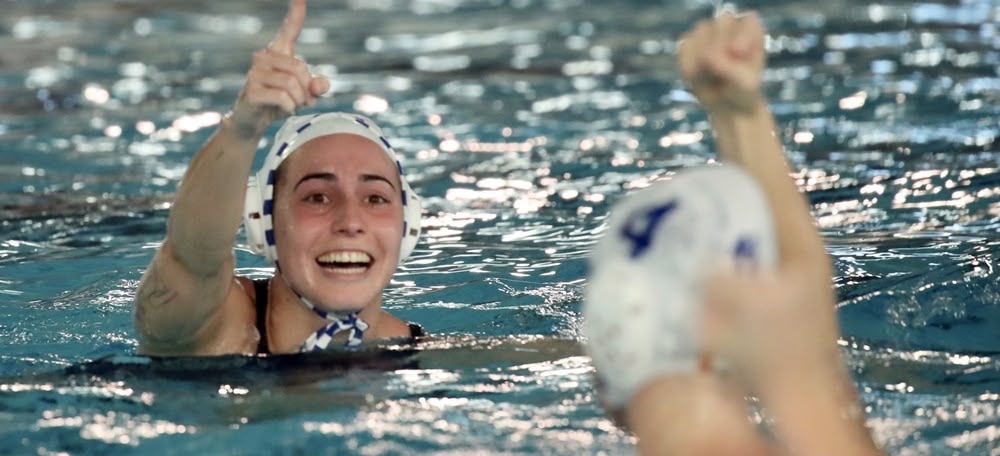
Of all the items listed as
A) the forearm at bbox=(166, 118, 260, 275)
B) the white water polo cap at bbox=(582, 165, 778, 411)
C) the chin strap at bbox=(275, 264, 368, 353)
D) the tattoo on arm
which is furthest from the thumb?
the white water polo cap at bbox=(582, 165, 778, 411)

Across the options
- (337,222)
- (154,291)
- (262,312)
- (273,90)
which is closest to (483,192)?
(262,312)

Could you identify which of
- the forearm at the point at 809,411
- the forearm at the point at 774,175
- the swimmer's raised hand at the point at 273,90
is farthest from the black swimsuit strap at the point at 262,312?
the forearm at the point at 809,411

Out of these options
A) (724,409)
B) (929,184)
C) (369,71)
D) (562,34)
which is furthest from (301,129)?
(562,34)

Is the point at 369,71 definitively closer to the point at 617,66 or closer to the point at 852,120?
the point at 617,66

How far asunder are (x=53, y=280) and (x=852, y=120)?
502cm

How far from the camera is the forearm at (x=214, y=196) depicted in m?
3.08

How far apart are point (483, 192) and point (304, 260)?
11.3ft

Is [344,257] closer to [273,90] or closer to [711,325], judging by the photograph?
[273,90]

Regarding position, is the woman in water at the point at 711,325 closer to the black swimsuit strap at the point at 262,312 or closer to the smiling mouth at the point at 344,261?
the smiling mouth at the point at 344,261

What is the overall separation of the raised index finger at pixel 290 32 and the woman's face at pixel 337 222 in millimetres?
577

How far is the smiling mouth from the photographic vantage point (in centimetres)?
366

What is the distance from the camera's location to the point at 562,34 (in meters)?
12.0

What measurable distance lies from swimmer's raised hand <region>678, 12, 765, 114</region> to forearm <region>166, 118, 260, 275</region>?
1119 millimetres

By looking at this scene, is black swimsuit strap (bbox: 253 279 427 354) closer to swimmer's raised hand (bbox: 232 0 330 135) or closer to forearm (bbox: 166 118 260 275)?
forearm (bbox: 166 118 260 275)
